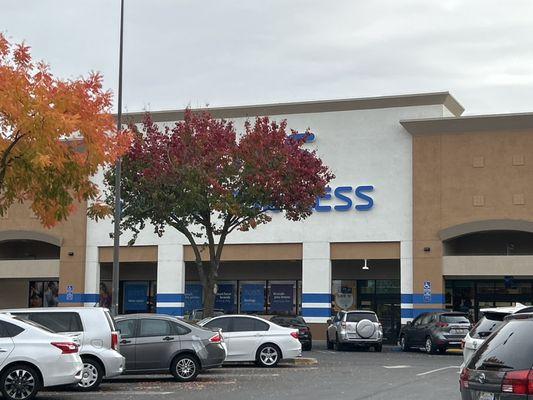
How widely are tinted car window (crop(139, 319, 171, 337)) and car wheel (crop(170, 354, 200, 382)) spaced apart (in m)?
0.66

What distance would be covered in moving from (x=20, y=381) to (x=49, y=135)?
513 centimetres

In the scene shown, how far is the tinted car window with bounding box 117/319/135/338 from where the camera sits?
66.4 ft

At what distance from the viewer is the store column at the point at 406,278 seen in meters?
38.2

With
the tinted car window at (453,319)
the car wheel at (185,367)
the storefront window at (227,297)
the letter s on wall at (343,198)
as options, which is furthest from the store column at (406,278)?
the car wheel at (185,367)

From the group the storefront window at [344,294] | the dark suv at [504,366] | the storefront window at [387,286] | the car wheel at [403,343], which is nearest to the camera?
the dark suv at [504,366]

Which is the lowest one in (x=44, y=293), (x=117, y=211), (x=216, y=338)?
(x=216, y=338)

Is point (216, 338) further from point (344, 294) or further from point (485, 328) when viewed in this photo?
point (344, 294)

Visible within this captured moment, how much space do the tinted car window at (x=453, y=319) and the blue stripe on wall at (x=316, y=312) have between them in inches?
341

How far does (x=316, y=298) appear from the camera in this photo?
131 ft

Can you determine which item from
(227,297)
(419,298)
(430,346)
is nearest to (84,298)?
(227,297)

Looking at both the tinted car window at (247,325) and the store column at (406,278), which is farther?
the store column at (406,278)

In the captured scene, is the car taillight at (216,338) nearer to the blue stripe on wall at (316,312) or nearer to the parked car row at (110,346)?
the parked car row at (110,346)

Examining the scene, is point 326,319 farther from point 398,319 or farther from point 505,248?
point 505,248

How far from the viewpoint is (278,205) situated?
29500mm
